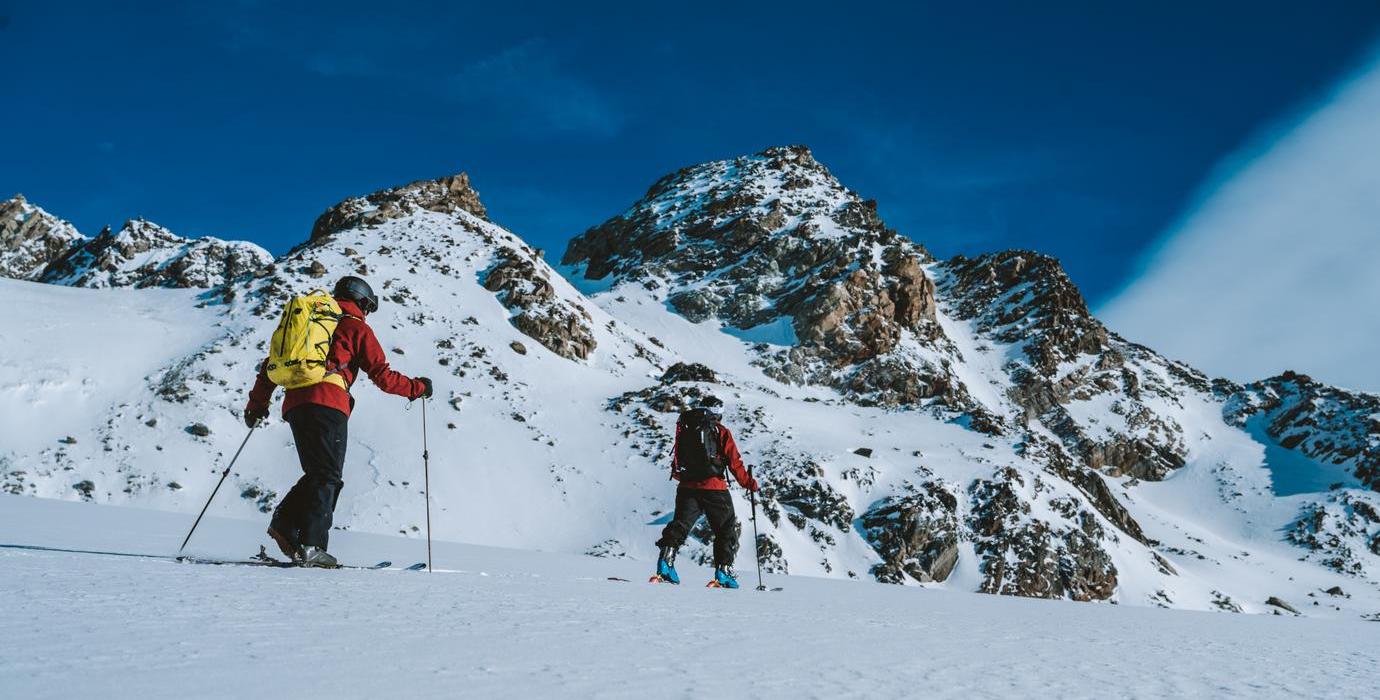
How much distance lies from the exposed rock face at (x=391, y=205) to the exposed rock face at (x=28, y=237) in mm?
119285

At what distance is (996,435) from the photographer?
3578 centimetres

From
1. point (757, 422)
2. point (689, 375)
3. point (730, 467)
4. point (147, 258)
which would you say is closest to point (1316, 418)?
point (689, 375)

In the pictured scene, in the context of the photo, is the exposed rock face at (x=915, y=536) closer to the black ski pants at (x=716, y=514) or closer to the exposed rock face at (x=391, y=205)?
the black ski pants at (x=716, y=514)

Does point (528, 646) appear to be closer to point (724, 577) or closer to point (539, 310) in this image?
point (724, 577)

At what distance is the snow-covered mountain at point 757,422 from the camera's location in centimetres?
2323

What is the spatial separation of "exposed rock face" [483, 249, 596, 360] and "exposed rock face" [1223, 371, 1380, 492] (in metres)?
60.9

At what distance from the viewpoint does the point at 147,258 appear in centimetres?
10794

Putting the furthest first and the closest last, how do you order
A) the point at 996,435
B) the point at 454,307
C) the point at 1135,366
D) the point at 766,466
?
the point at 1135,366, the point at 454,307, the point at 996,435, the point at 766,466

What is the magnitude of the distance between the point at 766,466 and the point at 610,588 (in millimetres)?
23132

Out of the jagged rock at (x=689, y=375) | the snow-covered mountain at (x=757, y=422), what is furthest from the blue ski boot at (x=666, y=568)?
the jagged rock at (x=689, y=375)

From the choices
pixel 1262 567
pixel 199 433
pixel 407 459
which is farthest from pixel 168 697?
pixel 1262 567

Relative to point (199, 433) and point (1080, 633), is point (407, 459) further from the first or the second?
point (1080, 633)

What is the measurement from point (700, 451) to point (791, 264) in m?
68.5

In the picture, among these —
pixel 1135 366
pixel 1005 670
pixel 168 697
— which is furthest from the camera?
pixel 1135 366
